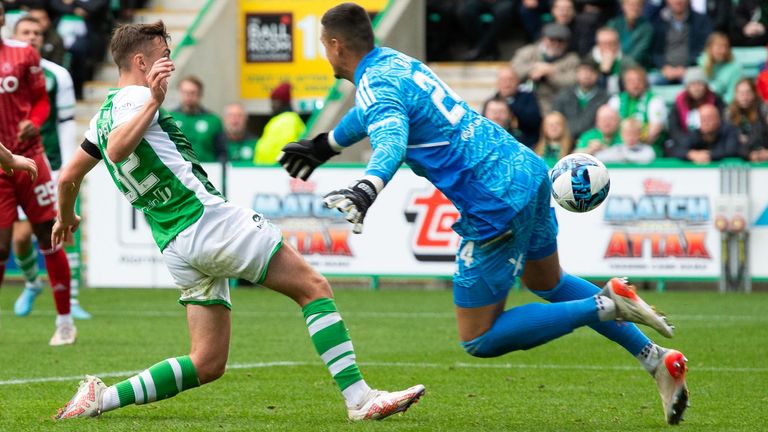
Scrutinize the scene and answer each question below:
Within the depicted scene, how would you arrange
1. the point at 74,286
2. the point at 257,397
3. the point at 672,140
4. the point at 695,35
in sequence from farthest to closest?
the point at 695,35 < the point at 672,140 < the point at 74,286 < the point at 257,397

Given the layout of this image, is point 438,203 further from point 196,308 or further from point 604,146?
point 196,308

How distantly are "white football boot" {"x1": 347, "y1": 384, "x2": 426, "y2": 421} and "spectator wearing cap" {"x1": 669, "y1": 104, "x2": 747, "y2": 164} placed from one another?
10138 millimetres

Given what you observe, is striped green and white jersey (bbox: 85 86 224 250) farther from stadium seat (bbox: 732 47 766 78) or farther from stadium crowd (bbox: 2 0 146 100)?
stadium crowd (bbox: 2 0 146 100)

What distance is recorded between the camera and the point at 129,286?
17562mm

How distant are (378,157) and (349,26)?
88cm

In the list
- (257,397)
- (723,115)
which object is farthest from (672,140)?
(257,397)

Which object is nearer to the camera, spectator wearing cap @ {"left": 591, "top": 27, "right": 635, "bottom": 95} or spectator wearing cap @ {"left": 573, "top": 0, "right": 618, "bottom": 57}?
spectator wearing cap @ {"left": 591, "top": 27, "right": 635, "bottom": 95}

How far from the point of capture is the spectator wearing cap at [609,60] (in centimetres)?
1848

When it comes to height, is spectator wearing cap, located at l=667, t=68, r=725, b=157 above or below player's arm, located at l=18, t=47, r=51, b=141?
below

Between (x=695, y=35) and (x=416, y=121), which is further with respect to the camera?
(x=695, y=35)

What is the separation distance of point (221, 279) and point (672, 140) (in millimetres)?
11082

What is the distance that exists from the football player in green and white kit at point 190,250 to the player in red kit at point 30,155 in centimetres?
427

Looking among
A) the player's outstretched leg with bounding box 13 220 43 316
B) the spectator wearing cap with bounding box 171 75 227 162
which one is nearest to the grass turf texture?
the player's outstretched leg with bounding box 13 220 43 316

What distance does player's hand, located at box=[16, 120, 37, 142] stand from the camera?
11039 millimetres
